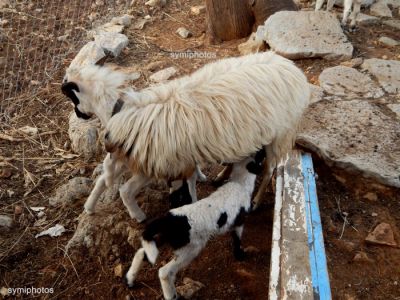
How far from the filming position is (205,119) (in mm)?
2641

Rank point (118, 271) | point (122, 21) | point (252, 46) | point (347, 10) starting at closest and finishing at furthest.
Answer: point (118, 271) → point (252, 46) → point (347, 10) → point (122, 21)

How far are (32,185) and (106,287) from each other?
1.49 m

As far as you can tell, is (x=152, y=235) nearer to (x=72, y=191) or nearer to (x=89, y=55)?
(x=72, y=191)

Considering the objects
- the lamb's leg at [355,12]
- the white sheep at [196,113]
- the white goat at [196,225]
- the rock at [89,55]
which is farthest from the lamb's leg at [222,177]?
the lamb's leg at [355,12]

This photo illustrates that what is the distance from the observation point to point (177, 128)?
2615 mm

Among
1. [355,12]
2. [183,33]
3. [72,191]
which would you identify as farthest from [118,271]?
[355,12]

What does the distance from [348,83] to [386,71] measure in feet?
1.73

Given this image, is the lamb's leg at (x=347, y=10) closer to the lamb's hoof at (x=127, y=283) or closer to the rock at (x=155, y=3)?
the rock at (x=155, y=3)

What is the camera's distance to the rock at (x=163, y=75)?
4.89 meters

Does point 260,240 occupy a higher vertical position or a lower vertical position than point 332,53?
lower

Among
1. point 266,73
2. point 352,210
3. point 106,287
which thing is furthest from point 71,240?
point 352,210

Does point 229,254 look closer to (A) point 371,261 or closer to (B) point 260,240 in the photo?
(B) point 260,240

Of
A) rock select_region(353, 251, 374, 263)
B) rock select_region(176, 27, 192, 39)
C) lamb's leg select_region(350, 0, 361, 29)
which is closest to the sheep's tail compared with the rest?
rock select_region(353, 251, 374, 263)

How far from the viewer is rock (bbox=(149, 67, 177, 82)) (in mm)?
4890
